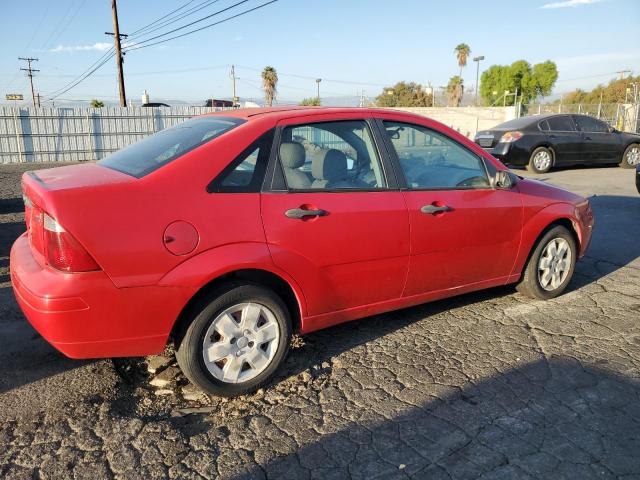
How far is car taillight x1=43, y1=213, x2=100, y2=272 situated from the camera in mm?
2459

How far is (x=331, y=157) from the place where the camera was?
3354 millimetres

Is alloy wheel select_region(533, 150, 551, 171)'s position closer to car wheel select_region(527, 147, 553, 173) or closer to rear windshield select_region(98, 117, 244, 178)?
car wheel select_region(527, 147, 553, 173)

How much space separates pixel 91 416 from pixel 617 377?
3.16 meters

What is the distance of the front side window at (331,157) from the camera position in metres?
3.15

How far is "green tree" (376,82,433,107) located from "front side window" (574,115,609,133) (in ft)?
168

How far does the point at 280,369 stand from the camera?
10.9ft

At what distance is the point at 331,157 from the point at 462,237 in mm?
1165

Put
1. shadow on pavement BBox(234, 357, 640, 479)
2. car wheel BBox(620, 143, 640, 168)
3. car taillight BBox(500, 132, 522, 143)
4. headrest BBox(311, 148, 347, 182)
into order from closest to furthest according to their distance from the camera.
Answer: shadow on pavement BBox(234, 357, 640, 479) < headrest BBox(311, 148, 347, 182) < car taillight BBox(500, 132, 522, 143) < car wheel BBox(620, 143, 640, 168)

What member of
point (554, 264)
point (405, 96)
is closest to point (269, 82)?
point (405, 96)

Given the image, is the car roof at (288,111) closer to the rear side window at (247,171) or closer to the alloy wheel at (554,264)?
the rear side window at (247,171)

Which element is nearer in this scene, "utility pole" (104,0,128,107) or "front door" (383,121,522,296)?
"front door" (383,121,522,296)

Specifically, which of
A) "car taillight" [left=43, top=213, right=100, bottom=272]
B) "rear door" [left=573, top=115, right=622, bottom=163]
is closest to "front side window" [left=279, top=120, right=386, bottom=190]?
"car taillight" [left=43, top=213, right=100, bottom=272]

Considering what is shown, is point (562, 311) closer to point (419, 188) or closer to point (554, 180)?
point (419, 188)

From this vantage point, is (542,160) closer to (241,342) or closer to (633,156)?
(633,156)
